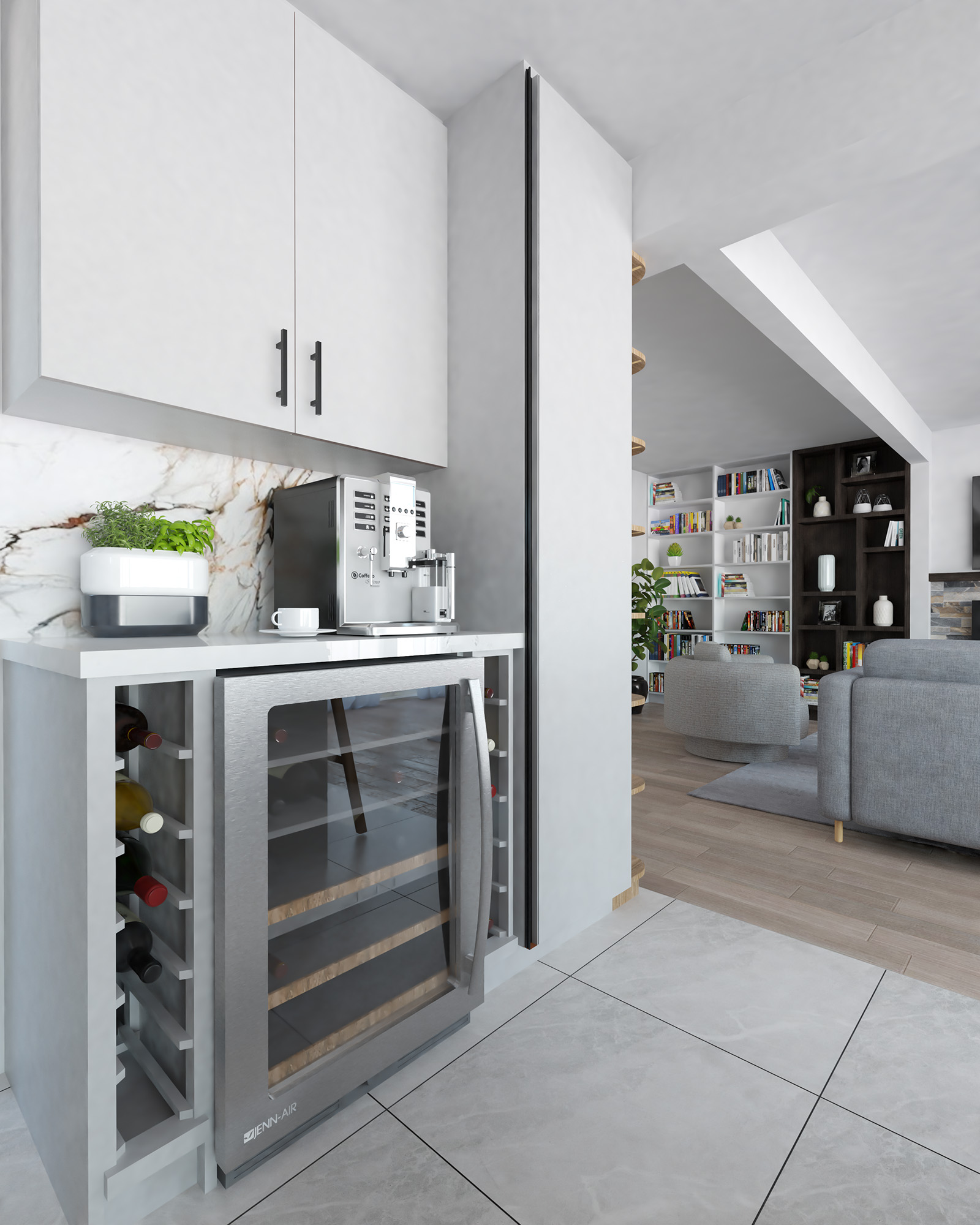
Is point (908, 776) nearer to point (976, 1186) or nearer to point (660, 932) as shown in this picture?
point (660, 932)

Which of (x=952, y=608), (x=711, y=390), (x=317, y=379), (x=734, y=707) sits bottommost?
(x=734, y=707)

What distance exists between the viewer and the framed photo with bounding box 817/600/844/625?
6.35 m

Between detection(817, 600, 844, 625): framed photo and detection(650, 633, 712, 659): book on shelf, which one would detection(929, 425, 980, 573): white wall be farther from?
detection(650, 633, 712, 659): book on shelf

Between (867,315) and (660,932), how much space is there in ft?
11.1

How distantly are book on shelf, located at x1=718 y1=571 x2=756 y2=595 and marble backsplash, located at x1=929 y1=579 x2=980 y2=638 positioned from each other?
5.15ft

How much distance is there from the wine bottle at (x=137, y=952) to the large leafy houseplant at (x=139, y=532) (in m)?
0.76

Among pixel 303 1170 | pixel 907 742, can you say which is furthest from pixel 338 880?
pixel 907 742

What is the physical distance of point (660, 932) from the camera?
6.59ft

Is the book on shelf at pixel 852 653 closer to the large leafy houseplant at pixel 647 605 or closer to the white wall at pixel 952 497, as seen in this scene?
the white wall at pixel 952 497

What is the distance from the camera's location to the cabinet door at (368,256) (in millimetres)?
1618

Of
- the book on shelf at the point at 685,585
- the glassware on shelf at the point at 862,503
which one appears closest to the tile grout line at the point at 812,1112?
the glassware on shelf at the point at 862,503

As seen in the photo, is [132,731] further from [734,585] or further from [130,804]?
[734,585]

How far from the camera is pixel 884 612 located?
600 cm

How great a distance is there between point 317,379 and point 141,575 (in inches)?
24.7
